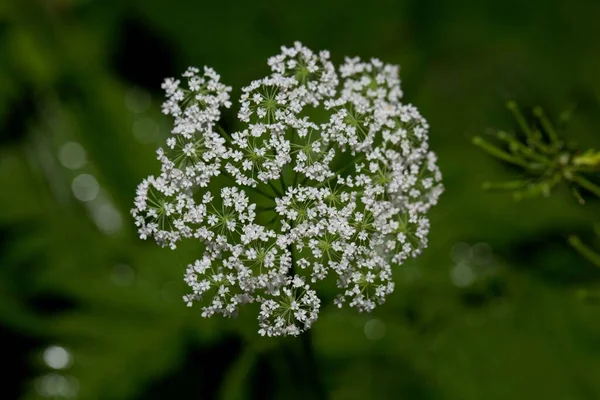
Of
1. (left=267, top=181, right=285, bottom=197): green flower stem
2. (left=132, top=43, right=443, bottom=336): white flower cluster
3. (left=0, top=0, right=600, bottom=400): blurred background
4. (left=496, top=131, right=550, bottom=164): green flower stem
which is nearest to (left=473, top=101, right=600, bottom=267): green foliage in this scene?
(left=496, top=131, right=550, bottom=164): green flower stem

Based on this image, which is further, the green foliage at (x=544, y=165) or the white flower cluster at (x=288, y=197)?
the green foliage at (x=544, y=165)

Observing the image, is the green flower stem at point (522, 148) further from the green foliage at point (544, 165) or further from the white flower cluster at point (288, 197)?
the white flower cluster at point (288, 197)

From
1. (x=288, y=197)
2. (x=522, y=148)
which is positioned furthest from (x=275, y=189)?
(x=522, y=148)

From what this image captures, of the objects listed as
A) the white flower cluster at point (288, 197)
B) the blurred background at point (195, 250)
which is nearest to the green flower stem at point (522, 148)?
the white flower cluster at point (288, 197)

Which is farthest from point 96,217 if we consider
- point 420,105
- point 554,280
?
point 554,280

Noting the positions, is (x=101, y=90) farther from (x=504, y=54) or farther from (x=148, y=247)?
(x=504, y=54)

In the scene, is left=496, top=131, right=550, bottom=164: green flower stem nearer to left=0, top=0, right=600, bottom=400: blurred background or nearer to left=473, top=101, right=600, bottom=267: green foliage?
left=473, top=101, right=600, bottom=267: green foliage
